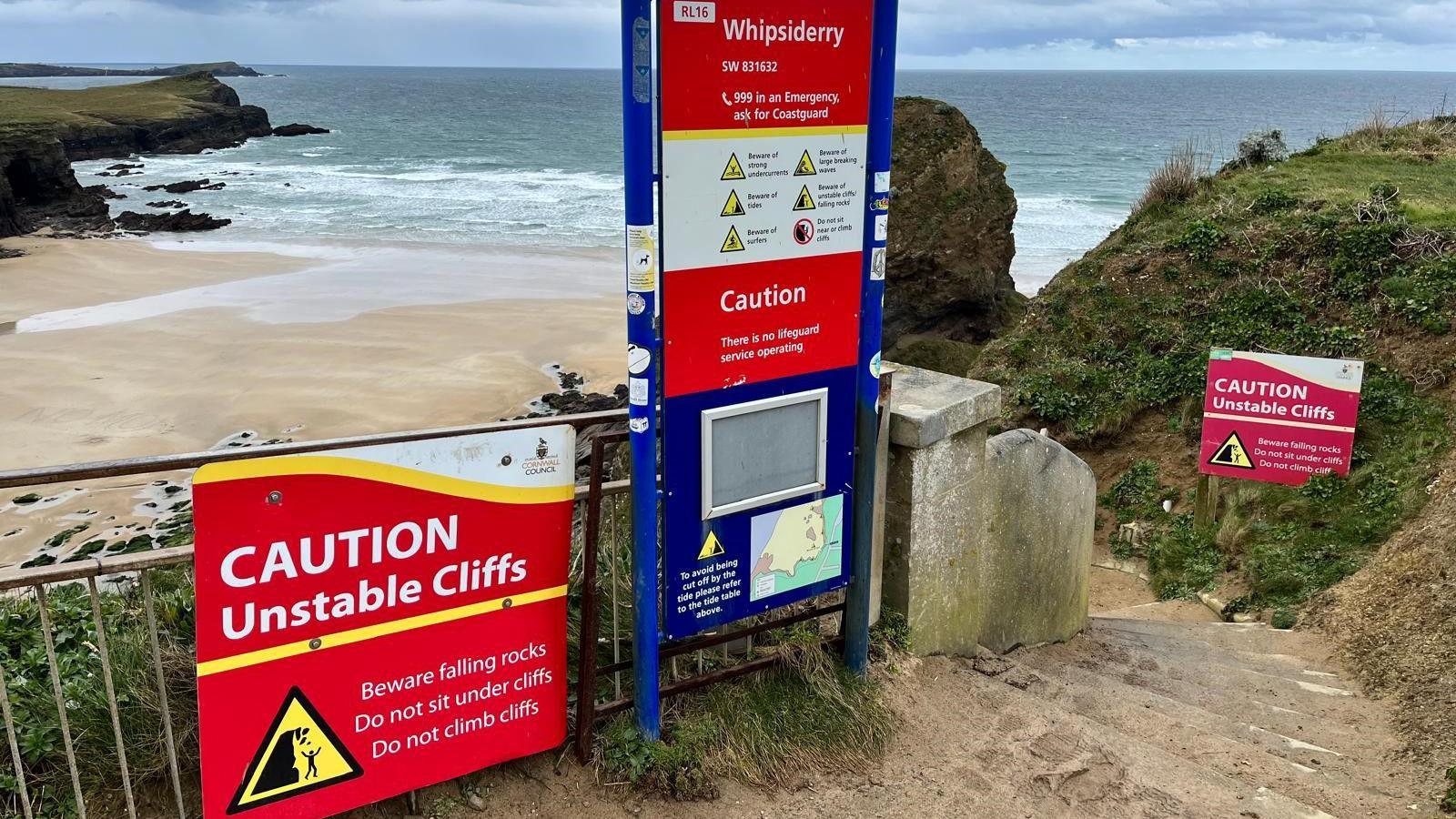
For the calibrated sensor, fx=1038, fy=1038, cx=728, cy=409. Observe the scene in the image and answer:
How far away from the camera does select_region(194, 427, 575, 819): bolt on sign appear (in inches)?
126

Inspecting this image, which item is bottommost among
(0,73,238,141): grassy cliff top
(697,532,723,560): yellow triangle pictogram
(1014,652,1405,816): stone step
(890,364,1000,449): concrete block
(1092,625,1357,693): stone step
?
(1092,625,1357,693): stone step

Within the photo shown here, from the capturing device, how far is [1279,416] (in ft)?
28.3

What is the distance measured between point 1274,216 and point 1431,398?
14.2ft

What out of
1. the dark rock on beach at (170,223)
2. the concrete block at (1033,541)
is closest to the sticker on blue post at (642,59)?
the concrete block at (1033,541)

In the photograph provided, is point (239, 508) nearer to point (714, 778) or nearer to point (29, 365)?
point (714, 778)

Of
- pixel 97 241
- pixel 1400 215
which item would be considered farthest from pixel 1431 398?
pixel 97 241

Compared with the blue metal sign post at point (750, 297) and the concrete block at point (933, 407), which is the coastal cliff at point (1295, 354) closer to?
the concrete block at point (933, 407)

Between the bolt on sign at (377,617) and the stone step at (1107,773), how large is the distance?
1.95 metres

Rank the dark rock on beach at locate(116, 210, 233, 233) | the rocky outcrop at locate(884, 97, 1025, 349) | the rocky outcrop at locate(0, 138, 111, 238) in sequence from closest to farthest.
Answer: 1. the rocky outcrop at locate(884, 97, 1025, 349)
2. the dark rock on beach at locate(116, 210, 233, 233)
3. the rocky outcrop at locate(0, 138, 111, 238)

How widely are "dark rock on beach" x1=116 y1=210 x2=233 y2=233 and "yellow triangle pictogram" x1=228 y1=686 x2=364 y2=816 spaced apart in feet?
121

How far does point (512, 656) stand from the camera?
12.3 ft

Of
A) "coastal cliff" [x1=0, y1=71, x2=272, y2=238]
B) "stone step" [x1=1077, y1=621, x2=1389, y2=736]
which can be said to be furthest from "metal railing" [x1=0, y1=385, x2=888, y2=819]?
"coastal cliff" [x1=0, y1=71, x2=272, y2=238]

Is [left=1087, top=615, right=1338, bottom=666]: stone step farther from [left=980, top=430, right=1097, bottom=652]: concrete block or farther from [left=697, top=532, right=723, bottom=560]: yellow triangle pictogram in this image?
[left=697, top=532, right=723, bottom=560]: yellow triangle pictogram

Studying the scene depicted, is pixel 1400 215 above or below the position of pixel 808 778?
above
